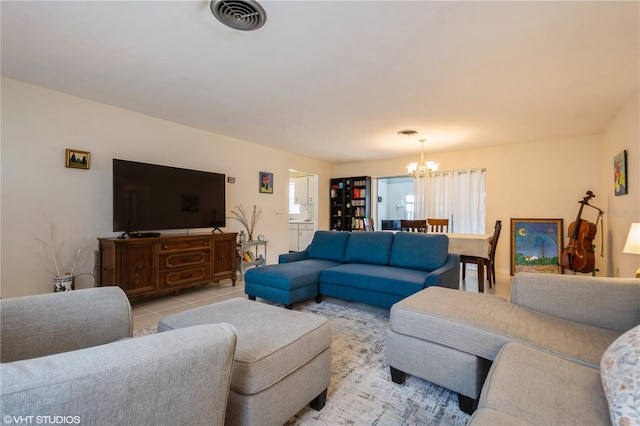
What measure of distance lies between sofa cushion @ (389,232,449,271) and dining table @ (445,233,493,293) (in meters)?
0.66

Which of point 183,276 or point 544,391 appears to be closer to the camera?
point 544,391

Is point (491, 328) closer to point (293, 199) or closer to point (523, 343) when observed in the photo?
point (523, 343)

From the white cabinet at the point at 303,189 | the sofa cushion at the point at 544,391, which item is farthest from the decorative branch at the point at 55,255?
the white cabinet at the point at 303,189

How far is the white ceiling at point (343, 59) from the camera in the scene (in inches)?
69.9

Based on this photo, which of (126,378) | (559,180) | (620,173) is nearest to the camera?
(126,378)

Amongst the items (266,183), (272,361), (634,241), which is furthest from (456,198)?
(272,361)

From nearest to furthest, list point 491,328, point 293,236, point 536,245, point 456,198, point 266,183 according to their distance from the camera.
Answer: point 491,328 < point 536,245 < point 266,183 < point 456,198 < point 293,236

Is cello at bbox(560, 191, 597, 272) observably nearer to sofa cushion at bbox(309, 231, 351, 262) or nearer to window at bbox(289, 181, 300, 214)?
sofa cushion at bbox(309, 231, 351, 262)

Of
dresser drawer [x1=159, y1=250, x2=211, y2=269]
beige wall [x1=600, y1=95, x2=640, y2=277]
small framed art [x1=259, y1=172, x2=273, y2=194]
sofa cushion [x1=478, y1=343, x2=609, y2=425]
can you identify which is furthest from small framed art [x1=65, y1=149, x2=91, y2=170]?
beige wall [x1=600, y1=95, x2=640, y2=277]

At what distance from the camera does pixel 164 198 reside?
351 cm

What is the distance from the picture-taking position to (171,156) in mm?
3895

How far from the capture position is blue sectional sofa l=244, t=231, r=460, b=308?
2.74m

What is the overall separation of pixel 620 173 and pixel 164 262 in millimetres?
5459

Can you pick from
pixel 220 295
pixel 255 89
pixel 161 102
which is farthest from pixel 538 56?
pixel 220 295
